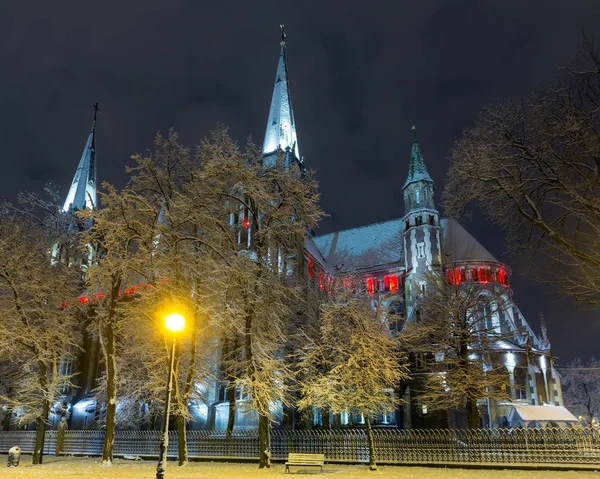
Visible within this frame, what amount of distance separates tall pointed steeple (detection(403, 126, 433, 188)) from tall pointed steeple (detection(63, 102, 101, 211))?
42.4 m

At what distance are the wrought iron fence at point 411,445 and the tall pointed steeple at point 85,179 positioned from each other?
47.1m

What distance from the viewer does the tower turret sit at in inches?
2079

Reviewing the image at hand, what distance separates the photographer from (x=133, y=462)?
23.7 metres

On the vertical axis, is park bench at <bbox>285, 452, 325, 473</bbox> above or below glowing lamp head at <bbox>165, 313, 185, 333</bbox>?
below

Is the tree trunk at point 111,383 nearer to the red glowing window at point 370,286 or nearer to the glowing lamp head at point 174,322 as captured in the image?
the glowing lamp head at point 174,322

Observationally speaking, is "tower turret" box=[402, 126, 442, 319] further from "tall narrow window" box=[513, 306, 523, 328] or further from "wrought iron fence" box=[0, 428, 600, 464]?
"wrought iron fence" box=[0, 428, 600, 464]

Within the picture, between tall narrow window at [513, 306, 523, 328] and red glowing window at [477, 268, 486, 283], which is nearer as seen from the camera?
red glowing window at [477, 268, 486, 283]

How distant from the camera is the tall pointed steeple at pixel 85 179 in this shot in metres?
65.8

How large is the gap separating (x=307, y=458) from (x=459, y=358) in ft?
53.5

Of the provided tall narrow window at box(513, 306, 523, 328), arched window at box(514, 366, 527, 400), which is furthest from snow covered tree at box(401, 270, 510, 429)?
tall narrow window at box(513, 306, 523, 328)

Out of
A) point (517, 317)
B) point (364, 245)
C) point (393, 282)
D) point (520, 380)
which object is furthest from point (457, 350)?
point (364, 245)

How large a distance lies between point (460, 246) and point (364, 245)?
1378 centimetres

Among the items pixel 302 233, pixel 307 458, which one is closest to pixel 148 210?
pixel 302 233

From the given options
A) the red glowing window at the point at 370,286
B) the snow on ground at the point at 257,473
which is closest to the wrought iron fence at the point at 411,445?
the snow on ground at the point at 257,473
